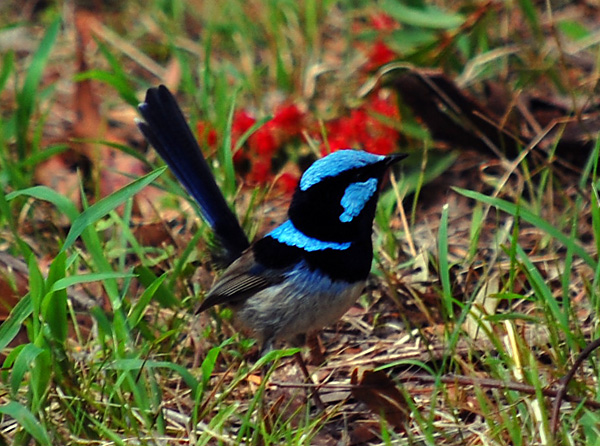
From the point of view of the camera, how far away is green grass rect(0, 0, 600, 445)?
118 inches

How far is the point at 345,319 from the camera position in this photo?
394cm

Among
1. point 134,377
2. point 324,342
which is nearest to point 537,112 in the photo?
point 324,342

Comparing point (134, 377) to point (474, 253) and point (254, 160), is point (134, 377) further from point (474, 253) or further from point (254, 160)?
point (254, 160)

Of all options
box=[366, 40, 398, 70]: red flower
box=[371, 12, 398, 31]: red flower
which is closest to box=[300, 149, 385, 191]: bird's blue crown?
box=[366, 40, 398, 70]: red flower

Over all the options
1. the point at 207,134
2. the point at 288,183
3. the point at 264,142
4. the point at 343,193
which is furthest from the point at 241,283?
the point at 264,142

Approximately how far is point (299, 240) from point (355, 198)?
0.27m

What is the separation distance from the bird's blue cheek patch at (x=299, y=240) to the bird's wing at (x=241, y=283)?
116 millimetres

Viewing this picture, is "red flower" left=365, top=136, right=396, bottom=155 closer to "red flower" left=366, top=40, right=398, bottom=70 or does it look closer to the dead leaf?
"red flower" left=366, top=40, right=398, bottom=70

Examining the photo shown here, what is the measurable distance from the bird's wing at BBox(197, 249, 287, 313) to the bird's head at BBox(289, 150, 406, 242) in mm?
240

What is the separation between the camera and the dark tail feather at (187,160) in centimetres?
381

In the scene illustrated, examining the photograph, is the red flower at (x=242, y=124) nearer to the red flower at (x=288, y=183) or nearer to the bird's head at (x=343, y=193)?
the red flower at (x=288, y=183)

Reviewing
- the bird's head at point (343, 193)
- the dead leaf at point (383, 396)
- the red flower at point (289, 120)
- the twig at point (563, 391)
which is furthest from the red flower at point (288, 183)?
the twig at point (563, 391)

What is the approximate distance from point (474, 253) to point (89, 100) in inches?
102

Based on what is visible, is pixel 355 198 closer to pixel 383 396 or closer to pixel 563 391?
pixel 383 396
